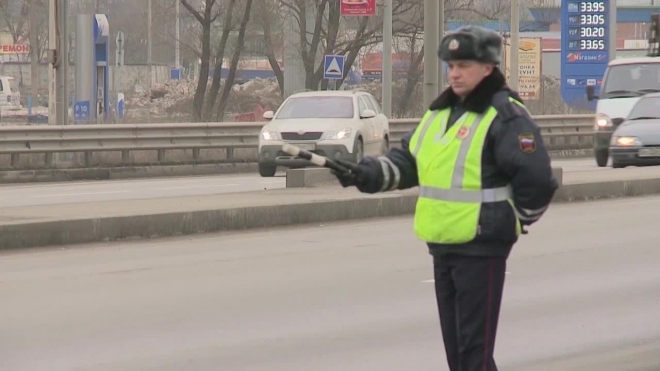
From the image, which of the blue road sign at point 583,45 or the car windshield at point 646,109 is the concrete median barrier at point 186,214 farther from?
the blue road sign at point 583,45

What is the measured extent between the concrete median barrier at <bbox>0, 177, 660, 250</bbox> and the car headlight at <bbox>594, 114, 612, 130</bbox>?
26.6ft

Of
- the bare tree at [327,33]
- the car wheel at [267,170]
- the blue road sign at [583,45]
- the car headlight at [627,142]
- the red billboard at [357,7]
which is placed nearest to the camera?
the car headlight at [627,142]

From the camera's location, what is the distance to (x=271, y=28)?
1764 inches

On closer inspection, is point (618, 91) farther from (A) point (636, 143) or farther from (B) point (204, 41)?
(B) point (204, 41)

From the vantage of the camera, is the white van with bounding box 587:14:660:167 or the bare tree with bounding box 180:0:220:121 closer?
the white van with bounding box 587:14:660:167

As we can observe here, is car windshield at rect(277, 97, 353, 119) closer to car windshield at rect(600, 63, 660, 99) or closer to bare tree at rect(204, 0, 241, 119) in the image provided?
car windshield at rect(600, 63, 660, 99)

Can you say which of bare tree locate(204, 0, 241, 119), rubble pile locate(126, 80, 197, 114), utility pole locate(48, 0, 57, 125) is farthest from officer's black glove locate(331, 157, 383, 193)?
rubble pile locate(126, 80, 197, 114)

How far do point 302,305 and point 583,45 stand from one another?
44.0 m

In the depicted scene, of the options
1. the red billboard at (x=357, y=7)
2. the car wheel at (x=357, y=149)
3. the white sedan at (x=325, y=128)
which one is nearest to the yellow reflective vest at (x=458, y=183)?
the white sedan at (x=325, y=128)

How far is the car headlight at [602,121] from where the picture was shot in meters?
25.9

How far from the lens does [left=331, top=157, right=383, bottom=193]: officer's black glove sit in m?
5.30

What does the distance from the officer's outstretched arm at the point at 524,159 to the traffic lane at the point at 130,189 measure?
46.2 feet

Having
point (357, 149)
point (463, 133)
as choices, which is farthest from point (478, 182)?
point (357, 149)

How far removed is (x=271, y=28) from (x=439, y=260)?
131ft
